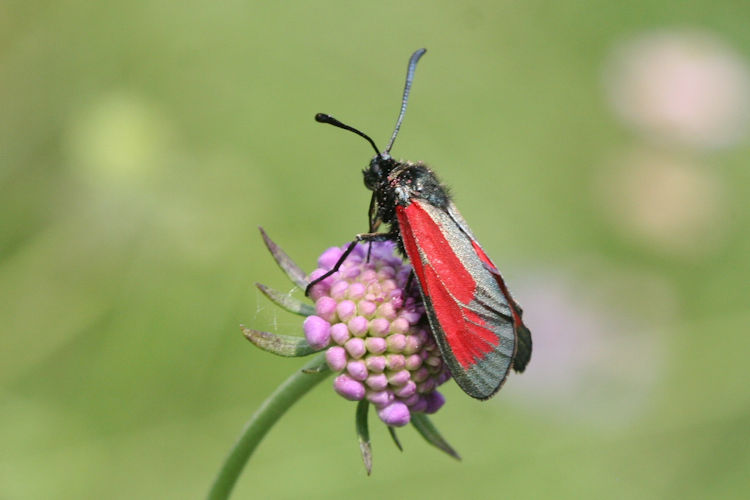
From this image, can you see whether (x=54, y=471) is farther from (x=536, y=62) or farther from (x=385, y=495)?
(x=536, y=62)

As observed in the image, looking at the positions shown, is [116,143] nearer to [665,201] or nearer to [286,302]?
[286,302]

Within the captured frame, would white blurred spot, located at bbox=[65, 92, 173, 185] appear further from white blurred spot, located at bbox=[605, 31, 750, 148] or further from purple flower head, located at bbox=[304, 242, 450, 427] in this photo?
white blurred spot, located at bbox=[605, 31, 750, 148]

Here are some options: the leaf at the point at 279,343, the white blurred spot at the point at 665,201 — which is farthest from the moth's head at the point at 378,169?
the white blurred spot at the point at 665,201

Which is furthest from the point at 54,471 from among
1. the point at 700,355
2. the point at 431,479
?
the point at 700,355

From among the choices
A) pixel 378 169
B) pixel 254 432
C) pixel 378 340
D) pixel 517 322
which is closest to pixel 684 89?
pixel 378 169

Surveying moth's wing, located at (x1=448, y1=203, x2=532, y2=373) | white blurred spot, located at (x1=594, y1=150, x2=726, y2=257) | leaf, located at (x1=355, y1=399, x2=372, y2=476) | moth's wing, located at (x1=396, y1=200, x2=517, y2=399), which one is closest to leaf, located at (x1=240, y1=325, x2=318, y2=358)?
leaf, located at (x1=355, y1=399, x2=372, y2=476)

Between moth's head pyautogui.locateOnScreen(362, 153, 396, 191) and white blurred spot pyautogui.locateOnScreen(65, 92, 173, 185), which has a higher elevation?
white blurred spot pyautogui.locateOnScreen(65, 92, 173, 185)

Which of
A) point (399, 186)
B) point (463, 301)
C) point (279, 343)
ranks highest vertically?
point (399, 186)
